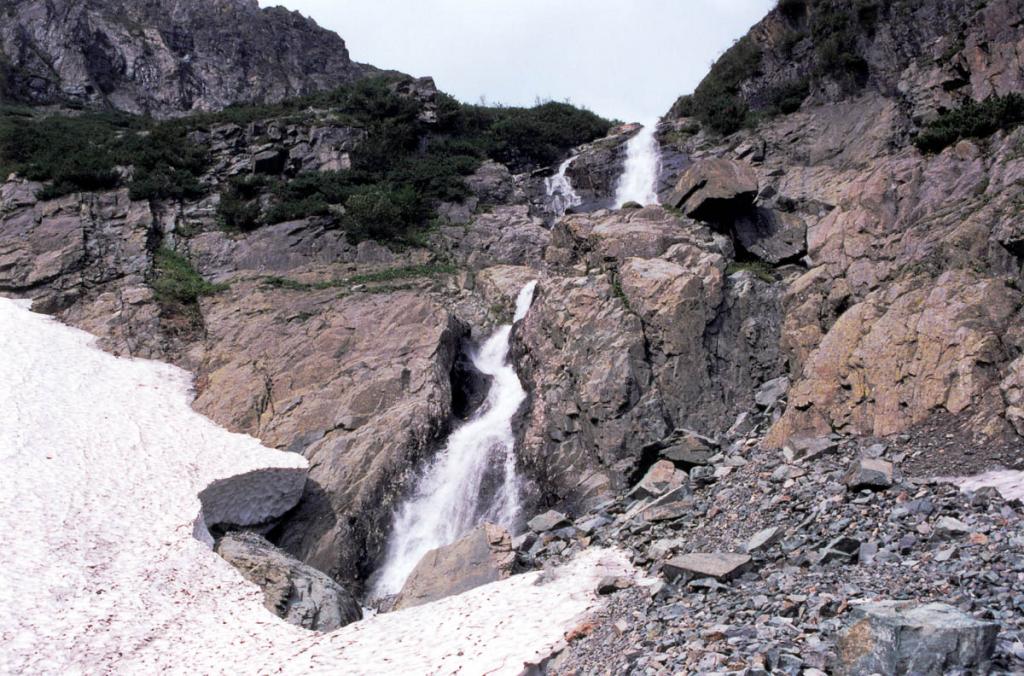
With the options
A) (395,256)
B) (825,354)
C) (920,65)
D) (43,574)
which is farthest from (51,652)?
(920,65)

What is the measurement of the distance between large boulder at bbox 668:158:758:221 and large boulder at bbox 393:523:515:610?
586 inches

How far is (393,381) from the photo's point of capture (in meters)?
23.1

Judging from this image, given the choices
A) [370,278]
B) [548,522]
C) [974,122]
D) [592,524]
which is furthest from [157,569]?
[974,122]

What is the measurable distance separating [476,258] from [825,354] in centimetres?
1925

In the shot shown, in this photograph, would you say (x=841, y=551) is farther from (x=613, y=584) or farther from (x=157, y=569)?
(x=157, y=569)

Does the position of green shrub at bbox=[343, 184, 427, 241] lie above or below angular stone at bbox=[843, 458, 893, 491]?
above

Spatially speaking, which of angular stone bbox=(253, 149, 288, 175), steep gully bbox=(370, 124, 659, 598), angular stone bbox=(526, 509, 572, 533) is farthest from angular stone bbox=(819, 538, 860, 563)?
angular stone bbox=(253, 149, 288, 175)

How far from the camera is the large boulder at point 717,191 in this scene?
25094 millimetres

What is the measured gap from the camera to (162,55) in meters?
61.7

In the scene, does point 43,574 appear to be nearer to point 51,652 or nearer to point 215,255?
point 51,652

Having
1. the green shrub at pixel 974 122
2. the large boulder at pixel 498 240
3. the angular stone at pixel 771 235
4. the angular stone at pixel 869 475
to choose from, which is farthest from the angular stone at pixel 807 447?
the large boulder at pixel 498 240

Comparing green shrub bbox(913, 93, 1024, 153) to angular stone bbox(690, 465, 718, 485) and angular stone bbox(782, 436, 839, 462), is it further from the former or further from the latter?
angular stone bbox(690, 465, 718, 485)

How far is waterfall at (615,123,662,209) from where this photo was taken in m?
36.7

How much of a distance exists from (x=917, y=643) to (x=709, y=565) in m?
4.32
